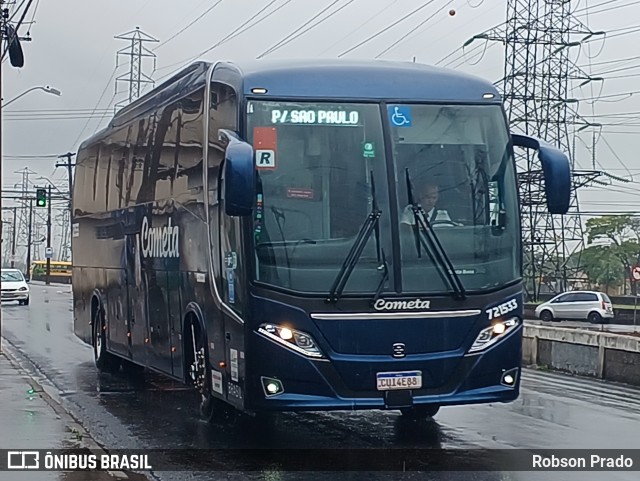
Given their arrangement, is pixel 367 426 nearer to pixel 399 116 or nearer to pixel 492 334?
pixel 492 334

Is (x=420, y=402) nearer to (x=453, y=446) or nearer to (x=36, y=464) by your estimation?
(x=453, y=446)

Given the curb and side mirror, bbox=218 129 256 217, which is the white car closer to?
the curb

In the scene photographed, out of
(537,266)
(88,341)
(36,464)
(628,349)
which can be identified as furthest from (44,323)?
(537,266)

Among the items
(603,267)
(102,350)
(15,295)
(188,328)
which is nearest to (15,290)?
(15,295)

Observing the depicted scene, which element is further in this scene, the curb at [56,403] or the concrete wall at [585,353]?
the concrete wall at [585,353]

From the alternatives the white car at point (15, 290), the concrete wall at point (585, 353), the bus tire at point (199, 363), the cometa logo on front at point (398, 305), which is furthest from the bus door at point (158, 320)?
the white car at point (15, 290)

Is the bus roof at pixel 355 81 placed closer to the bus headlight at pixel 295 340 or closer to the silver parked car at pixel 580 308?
the bus headlight at pixel 295 340

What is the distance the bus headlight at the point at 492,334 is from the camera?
9.77 meters

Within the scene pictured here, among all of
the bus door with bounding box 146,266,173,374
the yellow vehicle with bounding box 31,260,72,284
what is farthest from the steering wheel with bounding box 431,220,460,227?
the yellow vehicle with bounding box 31,260,72,284

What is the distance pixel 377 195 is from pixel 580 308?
3749 cm

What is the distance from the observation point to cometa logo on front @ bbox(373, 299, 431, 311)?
9.45 meters

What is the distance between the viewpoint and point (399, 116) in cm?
1000

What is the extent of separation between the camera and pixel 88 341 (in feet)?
61.6

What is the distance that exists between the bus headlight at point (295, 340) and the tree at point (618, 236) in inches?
3033
